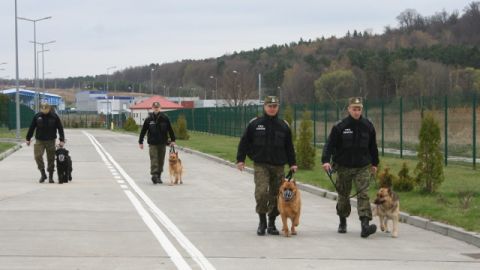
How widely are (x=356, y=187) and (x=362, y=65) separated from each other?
112 meters

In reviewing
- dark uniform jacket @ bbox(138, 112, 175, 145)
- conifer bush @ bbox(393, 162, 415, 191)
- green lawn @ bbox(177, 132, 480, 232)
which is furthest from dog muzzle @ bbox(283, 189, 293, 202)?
dark uniform jacket @ bbox(138, 112, 175, 145)

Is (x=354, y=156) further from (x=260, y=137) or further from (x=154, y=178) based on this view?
(x=154, y=178)

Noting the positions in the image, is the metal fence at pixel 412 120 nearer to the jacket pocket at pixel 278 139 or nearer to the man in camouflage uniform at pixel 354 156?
the man in camouflage uniform at pixel 354 156

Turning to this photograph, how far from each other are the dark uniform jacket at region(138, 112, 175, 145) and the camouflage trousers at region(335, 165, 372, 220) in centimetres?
901

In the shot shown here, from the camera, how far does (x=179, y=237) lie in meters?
11.0

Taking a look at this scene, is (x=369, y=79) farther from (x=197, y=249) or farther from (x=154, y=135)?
(x=197, y=249)

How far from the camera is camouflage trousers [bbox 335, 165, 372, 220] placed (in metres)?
11.3

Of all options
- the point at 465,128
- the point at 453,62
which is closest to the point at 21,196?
the point at 465,128

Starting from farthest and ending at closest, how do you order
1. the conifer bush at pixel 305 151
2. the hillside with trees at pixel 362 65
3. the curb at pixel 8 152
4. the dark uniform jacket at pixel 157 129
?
the hillside with trees at pixel 362 65 < the curb at pixel 8 152 < the conifer bush at pixel 305 151 < the dark uniform jacket at pixel 157 129

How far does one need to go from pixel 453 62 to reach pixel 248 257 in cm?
10262

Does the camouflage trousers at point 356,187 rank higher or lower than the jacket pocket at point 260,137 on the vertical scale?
lower

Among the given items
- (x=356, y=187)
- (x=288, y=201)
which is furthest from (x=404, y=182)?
(x=288, y=201)

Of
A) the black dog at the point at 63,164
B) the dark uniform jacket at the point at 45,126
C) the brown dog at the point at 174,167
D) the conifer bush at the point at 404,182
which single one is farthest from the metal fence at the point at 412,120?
the dark uniform jacket at the point at 45,126

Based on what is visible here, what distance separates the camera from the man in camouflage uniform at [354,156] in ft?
37.1
